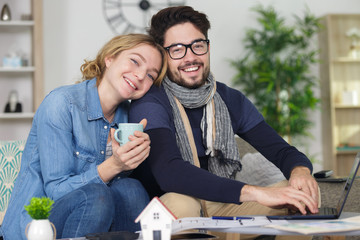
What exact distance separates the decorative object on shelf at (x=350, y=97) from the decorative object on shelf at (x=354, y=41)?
0.41m

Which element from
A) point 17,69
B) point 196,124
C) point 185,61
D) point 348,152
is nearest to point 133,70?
point 185,61

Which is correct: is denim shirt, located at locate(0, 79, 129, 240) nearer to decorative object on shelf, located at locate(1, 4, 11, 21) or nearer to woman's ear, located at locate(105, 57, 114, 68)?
woman's ear, located at locate(105, 57, 114, 68)

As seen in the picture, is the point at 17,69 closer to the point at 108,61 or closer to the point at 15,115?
the point at 15,115

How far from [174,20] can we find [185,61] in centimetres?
18

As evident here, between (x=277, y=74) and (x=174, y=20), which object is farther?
(x=277, y=74)

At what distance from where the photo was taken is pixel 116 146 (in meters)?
1.61

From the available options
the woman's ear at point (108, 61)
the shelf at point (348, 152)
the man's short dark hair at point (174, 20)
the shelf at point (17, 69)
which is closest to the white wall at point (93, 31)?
the shelf at point (348, 152)

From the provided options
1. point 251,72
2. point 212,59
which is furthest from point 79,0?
point 251,72

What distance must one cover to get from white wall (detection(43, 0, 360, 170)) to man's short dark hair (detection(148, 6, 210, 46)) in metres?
2.88

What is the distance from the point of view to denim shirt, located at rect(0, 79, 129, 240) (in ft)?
5.46

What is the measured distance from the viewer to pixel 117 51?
6.34 feet

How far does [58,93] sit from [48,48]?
135 inches

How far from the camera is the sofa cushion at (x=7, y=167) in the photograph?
90.7 inches

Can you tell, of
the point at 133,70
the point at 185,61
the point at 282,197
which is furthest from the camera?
the point at 185,61
